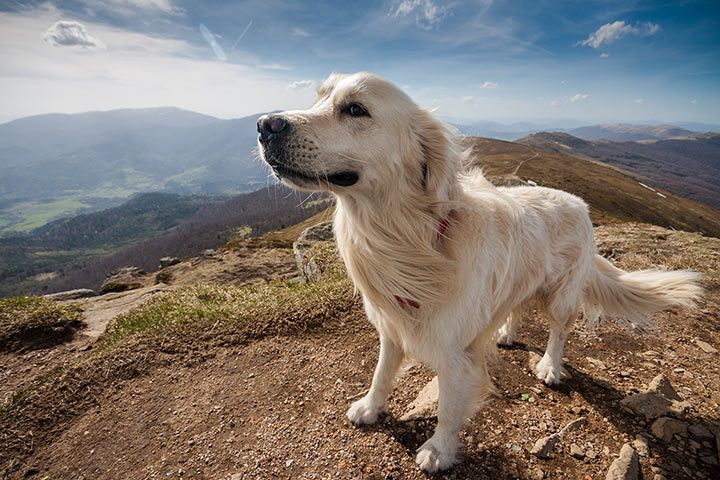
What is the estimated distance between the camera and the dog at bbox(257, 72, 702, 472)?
3.66m

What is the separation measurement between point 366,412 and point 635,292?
16.3 feet

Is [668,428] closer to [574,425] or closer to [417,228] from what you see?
[574,425]

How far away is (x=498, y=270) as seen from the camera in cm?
438

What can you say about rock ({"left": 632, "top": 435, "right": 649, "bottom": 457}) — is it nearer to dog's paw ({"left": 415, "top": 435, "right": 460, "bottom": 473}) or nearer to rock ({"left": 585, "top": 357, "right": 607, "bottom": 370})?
rock ({"left": 585, "top": 357, "right": 607, "bottom": 370})

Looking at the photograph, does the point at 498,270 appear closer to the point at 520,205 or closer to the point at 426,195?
the point at 520,205

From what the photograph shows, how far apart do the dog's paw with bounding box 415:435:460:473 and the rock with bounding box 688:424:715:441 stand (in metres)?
3.14

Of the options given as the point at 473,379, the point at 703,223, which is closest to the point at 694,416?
→ the point at 473,379

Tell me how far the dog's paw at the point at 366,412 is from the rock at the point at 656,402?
143 inches

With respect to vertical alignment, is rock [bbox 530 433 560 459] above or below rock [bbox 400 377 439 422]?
below

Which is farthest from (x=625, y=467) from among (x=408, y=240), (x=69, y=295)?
(x=69, y=295)

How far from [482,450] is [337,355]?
292cm

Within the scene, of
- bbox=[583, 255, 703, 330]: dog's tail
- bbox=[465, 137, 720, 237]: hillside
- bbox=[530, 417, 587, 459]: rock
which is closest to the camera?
bbox=[530, 417, 587, 459]: rock

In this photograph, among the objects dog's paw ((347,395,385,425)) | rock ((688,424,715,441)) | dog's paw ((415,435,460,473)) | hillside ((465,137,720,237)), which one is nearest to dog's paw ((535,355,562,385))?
rock ((688,424,715,441))

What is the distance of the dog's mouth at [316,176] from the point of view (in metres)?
3.60
